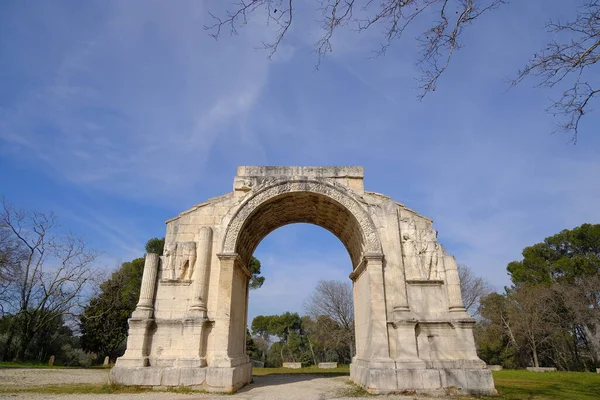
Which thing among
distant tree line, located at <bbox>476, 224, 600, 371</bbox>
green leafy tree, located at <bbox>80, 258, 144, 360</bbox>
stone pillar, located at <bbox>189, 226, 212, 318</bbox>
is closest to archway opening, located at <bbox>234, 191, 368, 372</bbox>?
stone pillar, located at <bbox>189, 226, 212, 318</bbox>

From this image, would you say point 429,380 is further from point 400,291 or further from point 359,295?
point 359,295

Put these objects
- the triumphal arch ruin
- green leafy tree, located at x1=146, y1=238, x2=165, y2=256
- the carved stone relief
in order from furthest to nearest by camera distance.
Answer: green leafy tree, located at x1=146, y1=238, x2=165, y2=256 → the carved stone relief → the triumphal arch ruin

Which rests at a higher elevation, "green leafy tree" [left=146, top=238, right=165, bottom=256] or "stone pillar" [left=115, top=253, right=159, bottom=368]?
"green leafy tree" [left=146, top=238, right=165, bottom=256]

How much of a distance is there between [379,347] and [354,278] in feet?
12.5

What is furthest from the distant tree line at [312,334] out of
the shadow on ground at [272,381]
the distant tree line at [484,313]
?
the shadow on ground at [272,381]

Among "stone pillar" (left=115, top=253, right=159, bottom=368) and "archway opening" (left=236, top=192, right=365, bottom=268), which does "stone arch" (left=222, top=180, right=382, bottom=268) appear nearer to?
"archway opening" (left=236, top=192, right=365, bottom=268)

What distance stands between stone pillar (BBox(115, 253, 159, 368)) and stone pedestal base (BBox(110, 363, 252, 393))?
20 centimetres

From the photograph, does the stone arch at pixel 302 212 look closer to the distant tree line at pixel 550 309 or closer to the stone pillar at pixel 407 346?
the stone pillar at pixel 407 346

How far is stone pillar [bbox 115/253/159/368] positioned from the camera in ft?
31.2

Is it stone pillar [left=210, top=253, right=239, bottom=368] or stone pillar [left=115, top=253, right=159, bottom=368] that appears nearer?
stone pillar [left=115, top=253, right=159, bottom=368]

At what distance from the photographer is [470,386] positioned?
30.1 ft

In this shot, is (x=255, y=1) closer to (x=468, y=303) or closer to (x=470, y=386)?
(x=470, y=386)

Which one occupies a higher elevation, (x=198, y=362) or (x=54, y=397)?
(x=198, y=362)

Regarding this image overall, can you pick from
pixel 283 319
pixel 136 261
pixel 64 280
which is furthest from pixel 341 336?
pixel 64 280
